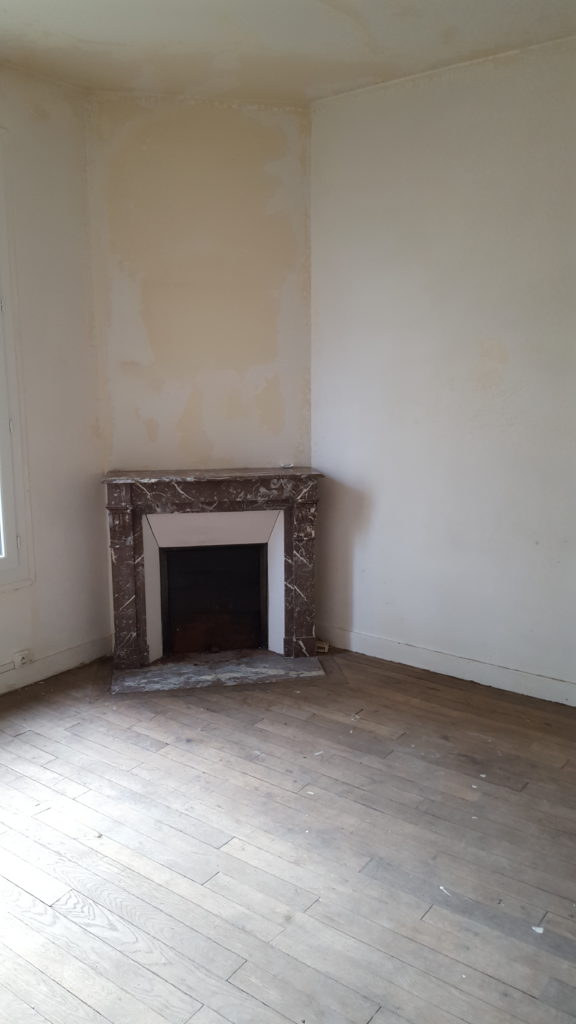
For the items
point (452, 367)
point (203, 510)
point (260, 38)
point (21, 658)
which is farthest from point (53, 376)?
point (452, 367)

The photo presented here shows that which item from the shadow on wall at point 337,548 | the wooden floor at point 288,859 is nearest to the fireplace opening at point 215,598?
the shadow on wall at point 337,548

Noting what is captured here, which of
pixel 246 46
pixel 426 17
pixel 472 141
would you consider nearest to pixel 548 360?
pixel 472 141

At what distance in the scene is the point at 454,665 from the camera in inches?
138

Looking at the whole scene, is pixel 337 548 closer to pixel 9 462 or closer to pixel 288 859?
pixel 9 462

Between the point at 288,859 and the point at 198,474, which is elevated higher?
the point at 198,474

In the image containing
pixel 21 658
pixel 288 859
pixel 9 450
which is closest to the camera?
pixel 288 859

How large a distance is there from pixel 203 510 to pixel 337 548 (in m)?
0.80

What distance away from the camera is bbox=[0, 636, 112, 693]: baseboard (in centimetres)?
337

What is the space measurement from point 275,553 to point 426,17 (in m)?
2.48

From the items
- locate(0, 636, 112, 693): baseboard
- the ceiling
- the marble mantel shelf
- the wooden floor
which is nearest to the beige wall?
the marble mantel shelf

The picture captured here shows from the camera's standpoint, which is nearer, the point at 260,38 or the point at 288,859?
the point at 288,859

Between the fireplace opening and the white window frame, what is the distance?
761 millimetres

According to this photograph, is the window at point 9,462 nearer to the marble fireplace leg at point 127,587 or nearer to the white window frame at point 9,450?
the white window frame at point 9,450

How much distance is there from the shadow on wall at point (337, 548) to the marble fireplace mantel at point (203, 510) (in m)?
0.20
